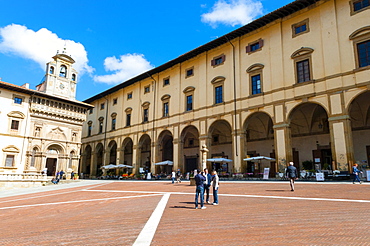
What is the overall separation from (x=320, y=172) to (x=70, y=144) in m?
32.5

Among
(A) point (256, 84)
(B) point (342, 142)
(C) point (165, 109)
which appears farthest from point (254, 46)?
(C) point (165, 109)

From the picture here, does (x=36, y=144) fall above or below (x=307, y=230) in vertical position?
above

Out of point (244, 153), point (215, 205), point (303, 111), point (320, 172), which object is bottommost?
point (215, 205)

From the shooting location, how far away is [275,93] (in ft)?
77.5

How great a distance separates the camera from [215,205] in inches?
389

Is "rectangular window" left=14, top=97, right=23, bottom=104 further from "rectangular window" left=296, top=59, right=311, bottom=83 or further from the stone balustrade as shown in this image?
"rectangular window" left=296, top=59, right=311, bottom=83

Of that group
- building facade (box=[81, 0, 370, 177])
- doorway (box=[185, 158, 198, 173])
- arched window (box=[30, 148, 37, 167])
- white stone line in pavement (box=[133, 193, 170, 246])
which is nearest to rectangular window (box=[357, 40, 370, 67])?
building facade (box=[81, 0, 370, 177])

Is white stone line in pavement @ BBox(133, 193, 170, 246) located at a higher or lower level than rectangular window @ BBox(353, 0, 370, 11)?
lower

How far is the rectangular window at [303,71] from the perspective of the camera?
874 inches

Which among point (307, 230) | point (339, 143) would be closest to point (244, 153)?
point (339, 143)

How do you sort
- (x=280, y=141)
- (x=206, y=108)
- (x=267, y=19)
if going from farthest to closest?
(x=206, y=108), (x=267, y=19), (x=280, y=141)

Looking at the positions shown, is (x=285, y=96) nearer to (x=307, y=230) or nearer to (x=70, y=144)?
(x=307, y=230)

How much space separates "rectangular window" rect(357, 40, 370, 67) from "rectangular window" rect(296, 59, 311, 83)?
3.60 meters

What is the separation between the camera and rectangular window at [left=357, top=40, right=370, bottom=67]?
19250 mm
